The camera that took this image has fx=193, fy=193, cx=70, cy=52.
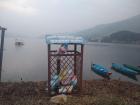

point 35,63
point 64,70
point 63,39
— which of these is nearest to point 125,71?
point 35,63

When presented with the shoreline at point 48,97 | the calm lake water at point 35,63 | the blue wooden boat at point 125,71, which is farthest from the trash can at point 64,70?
the blue wooden boat at point 125,71

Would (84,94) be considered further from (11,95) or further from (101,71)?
(101,71)

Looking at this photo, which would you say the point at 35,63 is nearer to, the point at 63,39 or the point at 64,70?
the point at 64,70

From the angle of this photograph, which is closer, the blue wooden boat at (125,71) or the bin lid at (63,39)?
the bin lid at (63,39)

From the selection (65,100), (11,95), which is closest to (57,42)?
(65,100)

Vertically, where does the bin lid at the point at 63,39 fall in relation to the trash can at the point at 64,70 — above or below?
above

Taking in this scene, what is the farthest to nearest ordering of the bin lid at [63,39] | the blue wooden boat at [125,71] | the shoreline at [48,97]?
the blue wooden boat at [125,71] < the bin lid at [63,39] < the shoreline at [48,97]

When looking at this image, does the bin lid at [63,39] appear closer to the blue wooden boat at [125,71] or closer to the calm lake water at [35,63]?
the calm lake water at [35,63]

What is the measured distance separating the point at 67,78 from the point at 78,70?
1247mm

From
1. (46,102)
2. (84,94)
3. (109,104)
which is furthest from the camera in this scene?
(84,94)

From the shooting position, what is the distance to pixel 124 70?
37.7m

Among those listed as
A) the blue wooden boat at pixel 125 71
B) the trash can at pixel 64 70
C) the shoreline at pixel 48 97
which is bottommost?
the blue wooden boat at pixel 125 71

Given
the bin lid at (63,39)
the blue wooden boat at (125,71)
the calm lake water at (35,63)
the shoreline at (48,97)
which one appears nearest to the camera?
the shoreline at (48,97)

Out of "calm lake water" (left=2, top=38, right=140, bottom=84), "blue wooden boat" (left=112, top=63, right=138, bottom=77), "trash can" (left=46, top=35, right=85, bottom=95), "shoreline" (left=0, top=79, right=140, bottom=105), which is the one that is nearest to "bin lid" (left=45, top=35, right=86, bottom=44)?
"trash can" (left=46, top=35, right=85, bottom=95)
